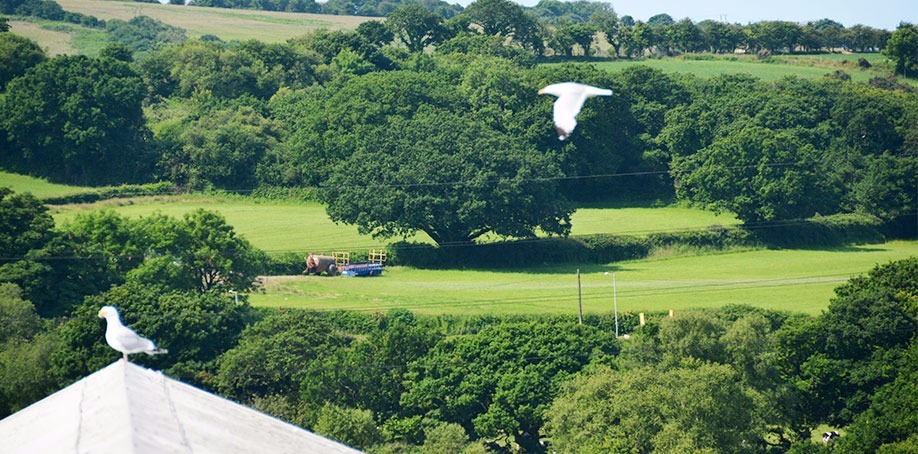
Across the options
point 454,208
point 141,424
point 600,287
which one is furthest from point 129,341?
point 454,208

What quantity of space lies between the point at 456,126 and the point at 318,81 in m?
37.6

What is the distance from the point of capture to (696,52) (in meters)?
151

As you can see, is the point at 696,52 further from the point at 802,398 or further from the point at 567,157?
the point at 802,398

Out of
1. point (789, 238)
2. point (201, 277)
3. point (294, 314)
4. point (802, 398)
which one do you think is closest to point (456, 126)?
point (789, 238)

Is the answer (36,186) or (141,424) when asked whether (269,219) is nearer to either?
(36,186)

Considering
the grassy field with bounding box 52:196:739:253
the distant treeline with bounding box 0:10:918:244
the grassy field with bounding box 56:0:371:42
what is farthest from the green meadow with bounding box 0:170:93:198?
the grassy field with bounding box 56:0:371:42

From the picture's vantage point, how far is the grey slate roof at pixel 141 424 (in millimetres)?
13242

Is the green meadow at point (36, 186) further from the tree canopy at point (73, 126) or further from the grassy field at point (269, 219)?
the grassy field at point (269, 219)

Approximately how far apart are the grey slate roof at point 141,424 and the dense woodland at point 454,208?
84.3 ft

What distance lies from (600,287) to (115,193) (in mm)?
32072

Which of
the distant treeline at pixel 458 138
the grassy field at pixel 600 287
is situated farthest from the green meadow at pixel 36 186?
the grassy field at pixel 600 287

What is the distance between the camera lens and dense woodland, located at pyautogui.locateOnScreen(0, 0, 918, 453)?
4822 cm

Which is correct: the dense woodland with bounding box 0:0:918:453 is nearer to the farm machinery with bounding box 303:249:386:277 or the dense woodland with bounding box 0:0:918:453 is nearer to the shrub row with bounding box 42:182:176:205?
the shrub row with bounding box 42:182:176:205

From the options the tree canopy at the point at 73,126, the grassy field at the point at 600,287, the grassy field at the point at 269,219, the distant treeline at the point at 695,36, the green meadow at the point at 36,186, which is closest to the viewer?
the grassy field at the point at 600,287
